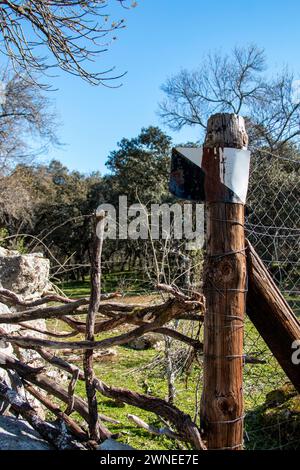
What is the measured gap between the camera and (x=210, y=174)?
1737 mm

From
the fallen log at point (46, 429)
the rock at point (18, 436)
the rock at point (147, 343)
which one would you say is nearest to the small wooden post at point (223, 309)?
the fallen log at point (46, 429)

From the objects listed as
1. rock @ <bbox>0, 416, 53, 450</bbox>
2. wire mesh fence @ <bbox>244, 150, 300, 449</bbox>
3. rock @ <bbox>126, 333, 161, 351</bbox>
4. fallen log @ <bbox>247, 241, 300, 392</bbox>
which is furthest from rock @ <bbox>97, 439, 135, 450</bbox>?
rock @ <bbox>126, 333, 161, 351</bbox>

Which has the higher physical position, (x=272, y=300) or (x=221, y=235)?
(x=221, y=235)

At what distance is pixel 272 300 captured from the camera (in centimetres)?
190

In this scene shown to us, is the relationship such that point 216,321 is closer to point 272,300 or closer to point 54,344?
point 272,300

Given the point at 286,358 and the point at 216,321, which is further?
the point at 286,358

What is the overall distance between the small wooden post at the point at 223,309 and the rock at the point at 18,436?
2.18 feet

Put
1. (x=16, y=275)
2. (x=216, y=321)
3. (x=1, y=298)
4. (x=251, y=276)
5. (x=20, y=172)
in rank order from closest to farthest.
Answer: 1. (x=216, y=321)
2. (x=251, y=276)
3. (x=1, y=298)
4. (x=16, y=275)
5. (x=20, y=172)

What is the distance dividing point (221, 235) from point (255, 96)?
18.8 m

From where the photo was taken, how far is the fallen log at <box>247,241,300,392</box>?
187 centimetres

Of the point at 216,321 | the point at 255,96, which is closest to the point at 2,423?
the point at 216,321

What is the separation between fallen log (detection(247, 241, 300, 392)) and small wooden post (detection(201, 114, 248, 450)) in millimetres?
149

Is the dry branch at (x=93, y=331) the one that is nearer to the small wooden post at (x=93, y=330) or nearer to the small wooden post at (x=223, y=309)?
the small wooden post at (x=93, y=330)
